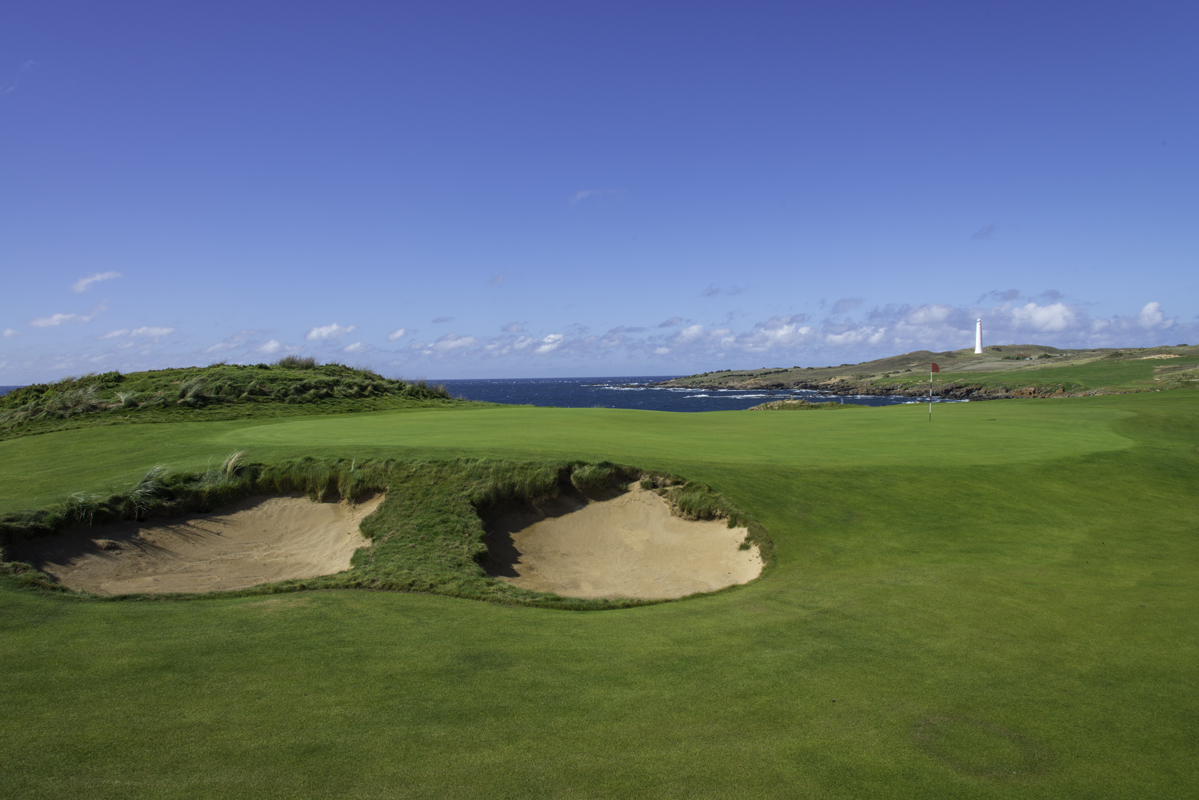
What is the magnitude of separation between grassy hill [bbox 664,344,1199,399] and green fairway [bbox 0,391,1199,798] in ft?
183

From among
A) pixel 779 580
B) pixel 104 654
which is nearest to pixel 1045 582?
pixel 779 580

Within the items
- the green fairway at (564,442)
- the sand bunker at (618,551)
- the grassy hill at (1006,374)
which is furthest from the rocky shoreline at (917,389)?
the sand bunker at (618,551)

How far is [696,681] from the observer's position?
252 inches

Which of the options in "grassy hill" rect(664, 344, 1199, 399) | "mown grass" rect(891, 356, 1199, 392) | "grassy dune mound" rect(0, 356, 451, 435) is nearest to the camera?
"grassy dune mound" rect(0, 356, 451, 435)

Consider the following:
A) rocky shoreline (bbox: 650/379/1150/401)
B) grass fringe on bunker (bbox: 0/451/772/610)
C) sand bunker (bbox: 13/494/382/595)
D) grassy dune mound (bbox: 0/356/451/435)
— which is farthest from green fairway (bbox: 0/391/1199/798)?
rocky shoreline (bbox: 650/379/1150/401)

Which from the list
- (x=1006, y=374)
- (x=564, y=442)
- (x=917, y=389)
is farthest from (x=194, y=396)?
(x=1006, y=374)

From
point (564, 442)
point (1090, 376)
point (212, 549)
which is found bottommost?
point (212, 549)

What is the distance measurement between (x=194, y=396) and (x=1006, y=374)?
104 metres

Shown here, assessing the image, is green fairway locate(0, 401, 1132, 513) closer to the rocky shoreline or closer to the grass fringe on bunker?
the grass fringe on bunker

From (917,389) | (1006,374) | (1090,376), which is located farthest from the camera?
(917,389)

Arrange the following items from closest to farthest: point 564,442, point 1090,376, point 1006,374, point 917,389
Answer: point 564,442
point 1090,376
point 1006,374
point 917,389

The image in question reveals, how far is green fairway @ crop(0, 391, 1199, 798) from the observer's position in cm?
464

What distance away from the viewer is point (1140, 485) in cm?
1528

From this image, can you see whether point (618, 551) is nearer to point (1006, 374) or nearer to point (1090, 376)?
point (1090, 376)
